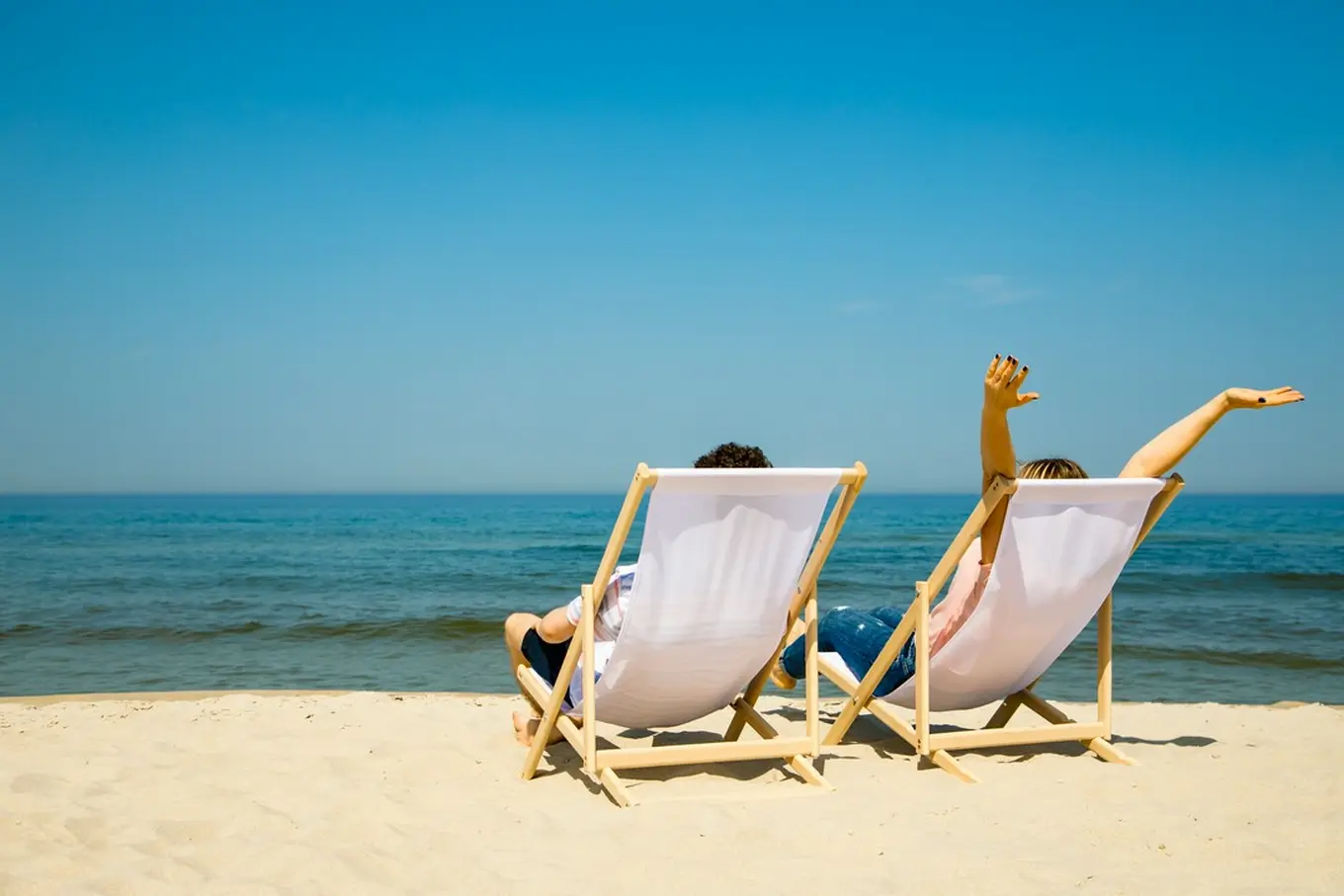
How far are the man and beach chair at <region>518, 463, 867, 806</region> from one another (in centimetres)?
11

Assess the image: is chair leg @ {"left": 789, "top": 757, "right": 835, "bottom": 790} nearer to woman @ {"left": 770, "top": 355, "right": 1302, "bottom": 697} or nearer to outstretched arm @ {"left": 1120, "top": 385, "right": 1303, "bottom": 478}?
woman @ {"left": 770, "top": 355, "right": 1302, "bottom": 697}

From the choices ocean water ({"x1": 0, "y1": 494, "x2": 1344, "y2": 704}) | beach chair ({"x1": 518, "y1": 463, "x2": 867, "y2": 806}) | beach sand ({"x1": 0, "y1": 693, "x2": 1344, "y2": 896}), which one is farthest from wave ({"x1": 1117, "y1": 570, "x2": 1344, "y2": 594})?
beach chair ({"x1": 518, "y1": 463, "x2": 867, "y2": 806})

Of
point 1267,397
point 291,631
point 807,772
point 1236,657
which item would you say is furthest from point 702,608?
point 291,631

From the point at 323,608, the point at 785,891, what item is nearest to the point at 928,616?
the point at 785,891

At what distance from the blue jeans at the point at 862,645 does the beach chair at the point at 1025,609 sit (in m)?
0.08

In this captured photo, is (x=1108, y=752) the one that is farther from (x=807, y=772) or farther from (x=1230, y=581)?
(x=1230, y=581)

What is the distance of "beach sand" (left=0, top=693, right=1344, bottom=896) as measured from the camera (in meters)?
2.95

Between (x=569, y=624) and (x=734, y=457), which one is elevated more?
(x=734, y=457)

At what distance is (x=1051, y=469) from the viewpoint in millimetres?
4176

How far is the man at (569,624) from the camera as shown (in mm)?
3846

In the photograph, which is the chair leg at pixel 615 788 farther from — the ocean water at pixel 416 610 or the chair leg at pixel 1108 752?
the ocean water at pixel 416 610

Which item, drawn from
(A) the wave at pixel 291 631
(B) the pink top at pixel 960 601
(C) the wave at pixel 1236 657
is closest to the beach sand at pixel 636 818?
(B) the pink top at pixel 960 601

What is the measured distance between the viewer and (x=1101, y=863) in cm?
305

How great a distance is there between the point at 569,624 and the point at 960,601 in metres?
1.52
